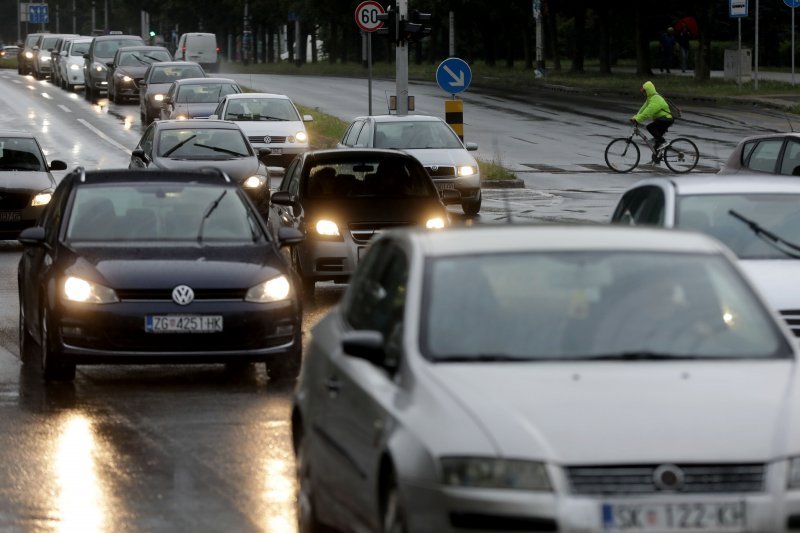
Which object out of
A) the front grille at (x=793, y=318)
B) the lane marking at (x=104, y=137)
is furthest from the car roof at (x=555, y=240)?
the lane marking at (x=104, y=137)

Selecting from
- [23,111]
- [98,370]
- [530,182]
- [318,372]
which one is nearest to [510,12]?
[23,111]

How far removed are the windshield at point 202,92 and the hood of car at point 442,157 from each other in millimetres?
14057

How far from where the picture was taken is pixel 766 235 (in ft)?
41.5

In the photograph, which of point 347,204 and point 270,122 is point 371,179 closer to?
point 347,204

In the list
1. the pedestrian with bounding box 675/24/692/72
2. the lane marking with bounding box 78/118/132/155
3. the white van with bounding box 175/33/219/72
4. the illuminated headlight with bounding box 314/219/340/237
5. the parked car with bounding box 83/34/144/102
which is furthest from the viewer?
the pedestrian with bounding box 675/24/692/72

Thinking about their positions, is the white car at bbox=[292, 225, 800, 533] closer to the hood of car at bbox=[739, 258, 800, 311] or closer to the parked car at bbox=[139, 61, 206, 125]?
the hood of car at bbox=[739, 258, 800, 311]

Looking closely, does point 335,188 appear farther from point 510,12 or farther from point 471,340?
point 510,12

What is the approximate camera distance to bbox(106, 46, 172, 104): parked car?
57.3m

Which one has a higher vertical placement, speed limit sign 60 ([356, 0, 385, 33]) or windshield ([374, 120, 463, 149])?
speed limit sign 60 ([356, 0, 385, 33])

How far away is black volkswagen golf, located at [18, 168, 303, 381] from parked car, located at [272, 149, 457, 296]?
450 cm

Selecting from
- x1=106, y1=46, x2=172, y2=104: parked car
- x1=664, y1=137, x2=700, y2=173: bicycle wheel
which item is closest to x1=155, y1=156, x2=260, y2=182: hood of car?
x1=664, y1=137, x2=700, y2=173: bicycle wheel

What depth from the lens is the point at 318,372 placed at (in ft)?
25.2

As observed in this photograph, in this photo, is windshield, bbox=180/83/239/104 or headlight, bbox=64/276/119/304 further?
windshield, bbox=180/83/239/104

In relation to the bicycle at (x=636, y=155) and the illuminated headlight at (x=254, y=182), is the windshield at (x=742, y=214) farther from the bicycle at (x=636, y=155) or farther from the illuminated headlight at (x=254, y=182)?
the bicycle at (x=636, y=155)
